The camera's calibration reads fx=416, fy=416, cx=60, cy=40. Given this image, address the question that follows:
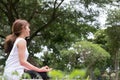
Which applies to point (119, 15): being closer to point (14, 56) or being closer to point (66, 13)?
point (66, 13)

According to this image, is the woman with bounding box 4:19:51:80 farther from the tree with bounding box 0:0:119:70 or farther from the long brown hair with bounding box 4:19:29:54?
the tree with bounding box 0:0:119:70

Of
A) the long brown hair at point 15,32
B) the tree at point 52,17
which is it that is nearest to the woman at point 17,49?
the long brown hair at point 15,32

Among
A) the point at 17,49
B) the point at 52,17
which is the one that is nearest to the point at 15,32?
the point at 17,49

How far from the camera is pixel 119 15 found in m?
25.4

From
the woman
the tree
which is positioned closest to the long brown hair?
the woman

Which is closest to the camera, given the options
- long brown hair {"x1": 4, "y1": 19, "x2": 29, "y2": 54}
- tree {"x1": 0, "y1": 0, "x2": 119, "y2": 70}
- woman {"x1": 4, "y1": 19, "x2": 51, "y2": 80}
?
woman {"x1": 4, "y1": 19, "x2": 51, "y2": 80}

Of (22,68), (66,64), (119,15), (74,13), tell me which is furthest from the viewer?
A: (66,64)

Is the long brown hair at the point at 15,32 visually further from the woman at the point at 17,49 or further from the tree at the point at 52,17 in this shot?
the tree at the point at 52,17

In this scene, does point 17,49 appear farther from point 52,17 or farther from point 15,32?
point 52,17

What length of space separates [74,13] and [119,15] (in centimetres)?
401

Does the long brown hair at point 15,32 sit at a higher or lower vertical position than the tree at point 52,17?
higher

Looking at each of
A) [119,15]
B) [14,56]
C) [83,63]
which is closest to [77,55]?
[83,63]

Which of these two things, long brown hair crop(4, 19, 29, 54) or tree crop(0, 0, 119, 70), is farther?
tree crop(0, 0, 119, 70)

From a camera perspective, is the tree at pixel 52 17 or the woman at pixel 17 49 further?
the tree at pixel 52 17
